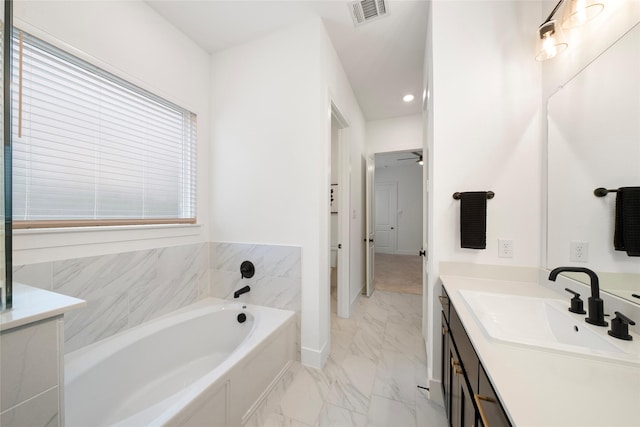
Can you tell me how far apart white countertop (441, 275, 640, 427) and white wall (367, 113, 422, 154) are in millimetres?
3166

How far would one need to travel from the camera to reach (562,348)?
67 centimetres

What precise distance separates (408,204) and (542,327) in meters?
5.81

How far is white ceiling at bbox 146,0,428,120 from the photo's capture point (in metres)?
1.70

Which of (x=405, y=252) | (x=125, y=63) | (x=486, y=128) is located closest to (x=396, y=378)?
(x=486, y=128)

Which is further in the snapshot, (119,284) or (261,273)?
(261,273)

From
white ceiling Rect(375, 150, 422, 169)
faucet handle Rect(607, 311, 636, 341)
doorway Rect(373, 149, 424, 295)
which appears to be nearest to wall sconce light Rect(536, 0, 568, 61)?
faucet handle Rect(607, 311, 636, 341)

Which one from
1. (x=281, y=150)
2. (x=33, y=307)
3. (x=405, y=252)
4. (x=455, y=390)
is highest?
(x=281, y=150)

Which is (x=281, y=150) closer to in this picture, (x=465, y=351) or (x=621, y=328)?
(x=465, y=351)

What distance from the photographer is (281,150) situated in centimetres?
192

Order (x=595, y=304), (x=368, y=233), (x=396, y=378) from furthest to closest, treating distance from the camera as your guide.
→ (x=368, y=233) → (x=396, y=378) → (x=595, y=304)

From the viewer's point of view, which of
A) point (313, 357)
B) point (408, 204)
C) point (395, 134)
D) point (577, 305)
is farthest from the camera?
point (408, 204)

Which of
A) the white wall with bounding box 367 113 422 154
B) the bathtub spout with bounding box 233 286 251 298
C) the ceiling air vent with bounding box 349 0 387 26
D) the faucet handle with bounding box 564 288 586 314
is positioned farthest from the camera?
the white wall with bounding box 367 113 422 154

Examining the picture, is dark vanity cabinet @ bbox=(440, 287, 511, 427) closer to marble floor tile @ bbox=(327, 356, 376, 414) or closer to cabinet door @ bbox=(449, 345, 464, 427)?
cabinet door @ bbox=(449, 345, 464, 427)

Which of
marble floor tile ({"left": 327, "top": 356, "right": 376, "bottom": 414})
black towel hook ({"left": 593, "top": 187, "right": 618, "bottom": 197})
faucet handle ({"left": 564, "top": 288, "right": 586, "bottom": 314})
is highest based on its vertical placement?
black towel hook ({"left": 593, "top": 187, "right": 618, "bottom": 197})
